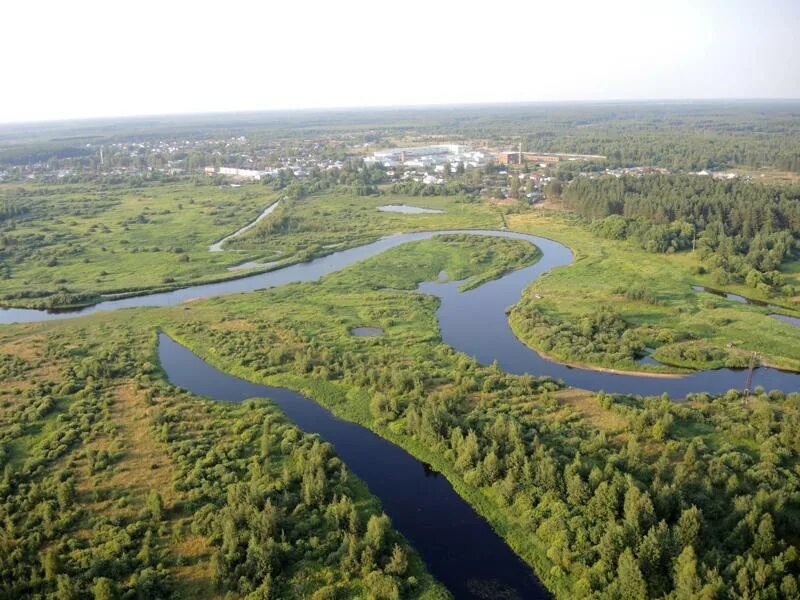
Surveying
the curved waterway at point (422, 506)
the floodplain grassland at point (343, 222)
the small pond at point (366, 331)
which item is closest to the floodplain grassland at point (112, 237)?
the floodplain grassland at point (343, 222)

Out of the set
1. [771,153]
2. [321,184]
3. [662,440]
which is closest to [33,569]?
[662,440]

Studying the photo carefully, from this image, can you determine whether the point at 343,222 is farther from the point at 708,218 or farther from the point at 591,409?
the point at 591,409

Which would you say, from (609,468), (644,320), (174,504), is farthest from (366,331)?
(609,468)

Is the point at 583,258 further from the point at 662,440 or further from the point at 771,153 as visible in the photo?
the point at 771,153

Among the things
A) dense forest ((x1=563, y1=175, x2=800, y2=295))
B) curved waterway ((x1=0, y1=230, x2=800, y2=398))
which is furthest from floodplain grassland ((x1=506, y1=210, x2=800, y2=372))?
dense forest ((x1=563, y1=175, x2=800, y2=295))

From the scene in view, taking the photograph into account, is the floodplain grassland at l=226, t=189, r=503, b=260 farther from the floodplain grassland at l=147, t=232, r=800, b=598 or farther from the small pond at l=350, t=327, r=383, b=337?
the floodplain grassland at l=147, t=232, r=800, b=598

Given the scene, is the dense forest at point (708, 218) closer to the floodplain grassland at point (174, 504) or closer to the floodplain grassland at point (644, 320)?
the floodplain grassland at point (644, 320)
